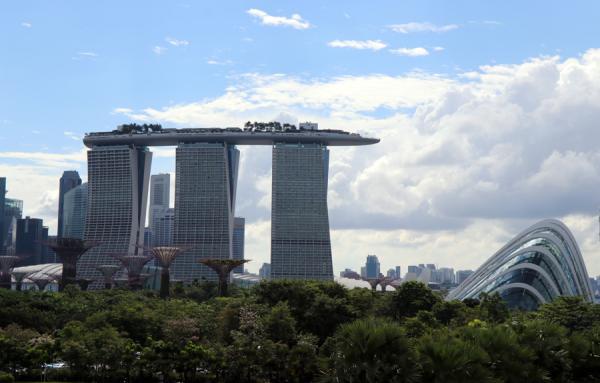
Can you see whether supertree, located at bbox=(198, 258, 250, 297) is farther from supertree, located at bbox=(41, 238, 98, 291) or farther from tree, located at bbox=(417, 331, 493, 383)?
tree, located at bbox=(417, 331, 493, 383)

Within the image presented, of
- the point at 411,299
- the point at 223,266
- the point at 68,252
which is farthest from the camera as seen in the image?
the point at 68,252

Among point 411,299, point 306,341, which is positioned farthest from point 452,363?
point 411,299

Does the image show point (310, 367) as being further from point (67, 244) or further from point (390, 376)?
point (67, 244)

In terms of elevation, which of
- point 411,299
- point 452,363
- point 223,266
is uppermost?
point 223,266

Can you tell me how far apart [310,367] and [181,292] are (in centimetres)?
10075

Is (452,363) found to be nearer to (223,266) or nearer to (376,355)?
(376,355)

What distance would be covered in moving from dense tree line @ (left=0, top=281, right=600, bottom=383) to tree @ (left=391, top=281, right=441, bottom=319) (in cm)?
14

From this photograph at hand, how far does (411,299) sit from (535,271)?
1266 inches

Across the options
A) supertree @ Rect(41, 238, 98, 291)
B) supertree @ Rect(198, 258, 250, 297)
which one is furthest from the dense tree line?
supertree @ Rect(41, 238, 98, 291)

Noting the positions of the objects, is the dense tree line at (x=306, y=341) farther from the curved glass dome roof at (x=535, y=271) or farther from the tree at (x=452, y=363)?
the curved glass dome roof at (x=535, y=271)

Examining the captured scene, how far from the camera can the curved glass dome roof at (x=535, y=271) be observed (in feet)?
395

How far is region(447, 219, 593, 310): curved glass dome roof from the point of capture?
12038 cm

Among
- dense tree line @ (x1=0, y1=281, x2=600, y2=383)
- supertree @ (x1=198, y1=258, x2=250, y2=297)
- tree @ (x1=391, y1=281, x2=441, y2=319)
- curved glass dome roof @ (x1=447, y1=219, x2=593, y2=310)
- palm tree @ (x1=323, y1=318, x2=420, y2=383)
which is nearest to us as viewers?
palm tree @ (x1=323, y1=318, x2=420, y2=383)

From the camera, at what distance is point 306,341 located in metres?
62.6
